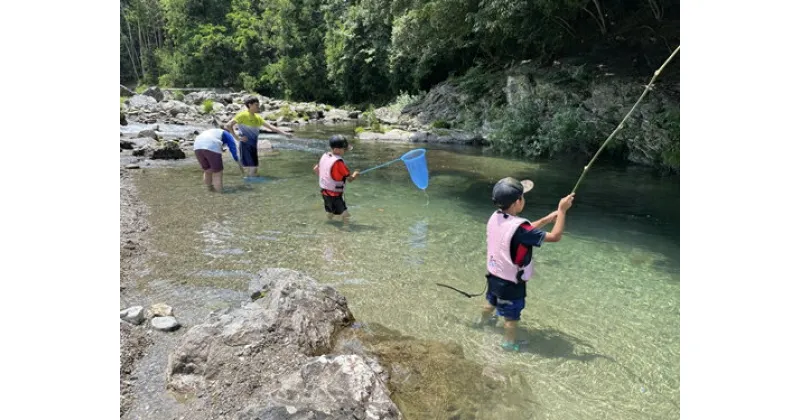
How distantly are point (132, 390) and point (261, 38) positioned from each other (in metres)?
54.5

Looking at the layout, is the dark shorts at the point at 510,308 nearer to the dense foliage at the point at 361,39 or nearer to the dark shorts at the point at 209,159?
the dark shorts at the point at 209,159

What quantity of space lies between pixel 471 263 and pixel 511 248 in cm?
230

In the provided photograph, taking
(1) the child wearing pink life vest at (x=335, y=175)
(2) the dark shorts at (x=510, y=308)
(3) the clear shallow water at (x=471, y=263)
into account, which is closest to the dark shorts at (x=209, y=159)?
(3) the clear shallow water at (x=471, y=263)

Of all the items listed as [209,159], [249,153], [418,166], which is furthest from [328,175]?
[249,153]

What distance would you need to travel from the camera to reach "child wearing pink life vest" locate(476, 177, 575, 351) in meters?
4.18

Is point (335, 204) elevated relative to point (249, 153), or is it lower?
lower

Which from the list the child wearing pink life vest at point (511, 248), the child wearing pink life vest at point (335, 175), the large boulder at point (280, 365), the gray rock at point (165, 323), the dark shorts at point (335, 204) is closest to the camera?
the large boulder at point (280, 365)

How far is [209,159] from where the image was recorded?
9.88m

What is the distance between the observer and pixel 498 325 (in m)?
4.83

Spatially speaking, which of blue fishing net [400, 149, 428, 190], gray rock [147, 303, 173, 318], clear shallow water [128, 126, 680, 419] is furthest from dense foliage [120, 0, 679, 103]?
gray rock [147, 303, 173, 318]

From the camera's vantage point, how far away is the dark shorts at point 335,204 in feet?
26.6

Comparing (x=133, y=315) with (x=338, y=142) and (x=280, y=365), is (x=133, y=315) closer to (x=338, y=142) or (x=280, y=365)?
(x=280, y=365)

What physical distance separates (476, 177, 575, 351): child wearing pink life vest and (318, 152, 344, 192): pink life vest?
3.99 meters

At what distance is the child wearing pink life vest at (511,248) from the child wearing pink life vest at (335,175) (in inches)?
143
